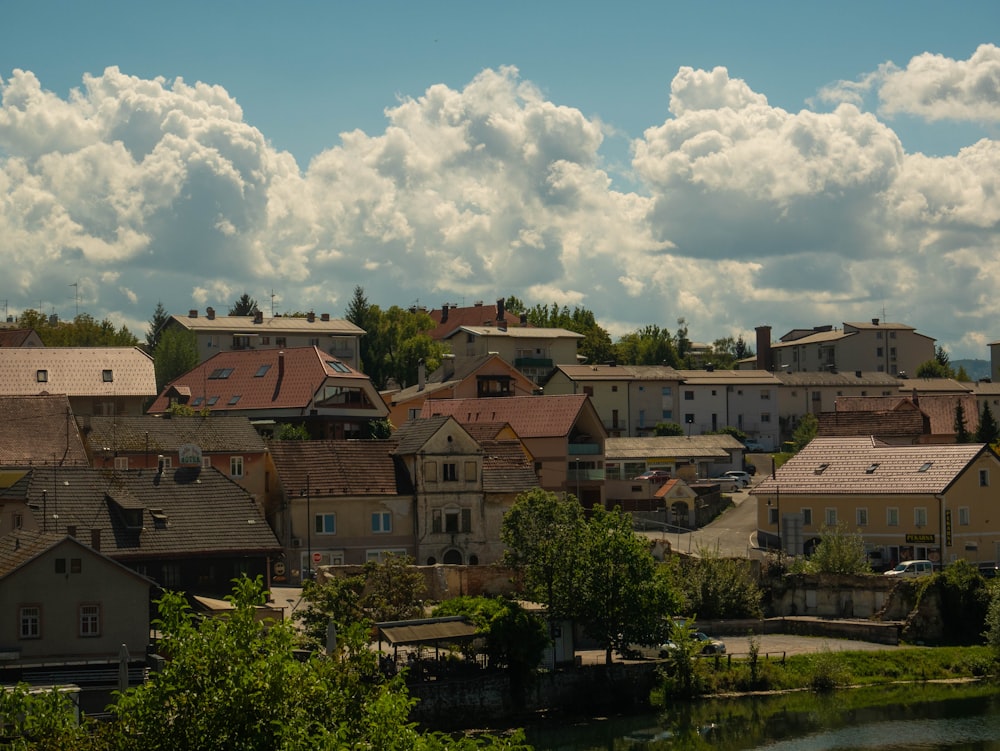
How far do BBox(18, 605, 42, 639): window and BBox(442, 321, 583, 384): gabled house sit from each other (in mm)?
79555

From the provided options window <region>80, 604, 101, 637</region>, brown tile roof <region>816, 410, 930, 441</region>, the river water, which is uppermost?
brown tile roof <region>816, 410, 930, 441</region>

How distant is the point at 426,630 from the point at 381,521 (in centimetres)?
1728

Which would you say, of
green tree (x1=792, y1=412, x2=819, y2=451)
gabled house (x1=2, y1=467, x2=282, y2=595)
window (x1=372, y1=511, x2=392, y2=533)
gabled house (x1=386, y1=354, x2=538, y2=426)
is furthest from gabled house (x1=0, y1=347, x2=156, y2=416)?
green tree (x1=792, y1=412, x2=819, y2=451)

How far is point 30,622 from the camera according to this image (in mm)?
48188

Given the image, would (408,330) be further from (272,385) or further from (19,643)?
(19,643)

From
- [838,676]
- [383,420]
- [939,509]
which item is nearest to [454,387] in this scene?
[383,420]

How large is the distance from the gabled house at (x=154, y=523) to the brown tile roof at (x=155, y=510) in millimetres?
39

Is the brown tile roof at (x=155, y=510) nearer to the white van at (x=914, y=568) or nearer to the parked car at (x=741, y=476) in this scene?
the white van at (x=914, y=568)

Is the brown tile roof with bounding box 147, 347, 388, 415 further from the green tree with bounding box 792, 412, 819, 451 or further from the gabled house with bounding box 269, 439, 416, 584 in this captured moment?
the green tree with bounding box 792, 412, 819, 451

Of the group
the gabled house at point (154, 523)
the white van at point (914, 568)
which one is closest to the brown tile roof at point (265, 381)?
the gabled house at point (154, 523)

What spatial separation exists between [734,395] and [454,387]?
1256 inches

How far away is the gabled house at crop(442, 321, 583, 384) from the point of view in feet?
421

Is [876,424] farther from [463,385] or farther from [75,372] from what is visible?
[75,372]

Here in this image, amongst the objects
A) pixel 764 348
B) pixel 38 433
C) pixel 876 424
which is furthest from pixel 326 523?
pixel 764 348
